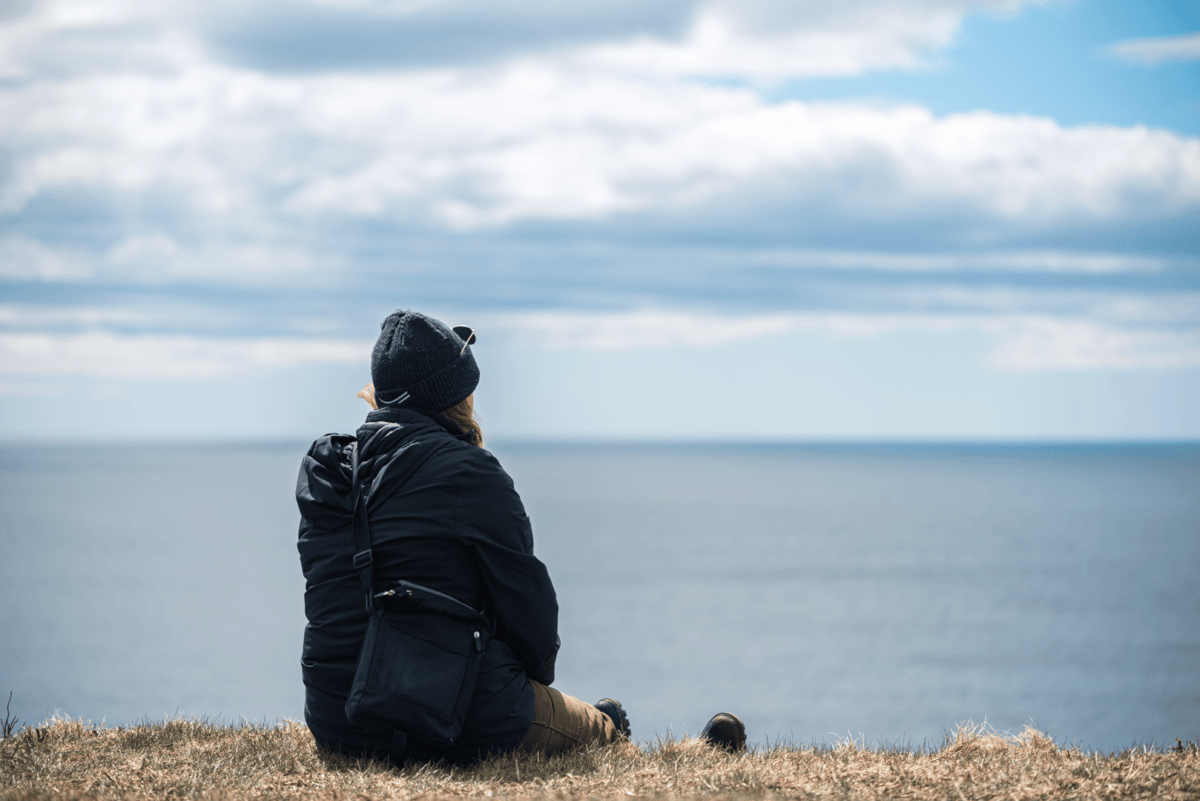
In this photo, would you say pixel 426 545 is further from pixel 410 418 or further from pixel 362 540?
pixel 410 418

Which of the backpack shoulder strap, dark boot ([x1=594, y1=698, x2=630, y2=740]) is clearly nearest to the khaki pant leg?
dark boot ([x1=594, y1=698, x2=630, y2=740])

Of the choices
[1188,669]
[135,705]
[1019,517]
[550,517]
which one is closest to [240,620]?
[135,705]

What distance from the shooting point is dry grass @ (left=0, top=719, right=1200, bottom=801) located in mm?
4352

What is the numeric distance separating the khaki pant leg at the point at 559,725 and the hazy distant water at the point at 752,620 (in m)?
15.3

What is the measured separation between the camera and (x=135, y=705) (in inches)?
1187

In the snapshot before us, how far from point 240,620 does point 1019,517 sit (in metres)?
85.9

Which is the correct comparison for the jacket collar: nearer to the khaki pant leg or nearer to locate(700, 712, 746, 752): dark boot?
the khaki pant leg

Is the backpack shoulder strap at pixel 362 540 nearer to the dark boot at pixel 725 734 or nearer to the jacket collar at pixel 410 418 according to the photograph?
the jacket collar at pixel 410 418

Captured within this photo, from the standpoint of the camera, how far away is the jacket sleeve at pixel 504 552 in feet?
15.1

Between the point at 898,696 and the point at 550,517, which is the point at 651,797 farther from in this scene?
the point at 550,517

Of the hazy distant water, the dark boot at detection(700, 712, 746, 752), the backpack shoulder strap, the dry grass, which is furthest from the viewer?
the hazy distant water

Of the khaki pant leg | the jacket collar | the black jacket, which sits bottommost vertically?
the khaki pant leg

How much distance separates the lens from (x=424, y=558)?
15.1 ft

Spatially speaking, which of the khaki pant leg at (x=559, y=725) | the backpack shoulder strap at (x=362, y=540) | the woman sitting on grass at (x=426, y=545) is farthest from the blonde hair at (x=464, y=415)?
the khaki pant leg at (x=559, y=725)
